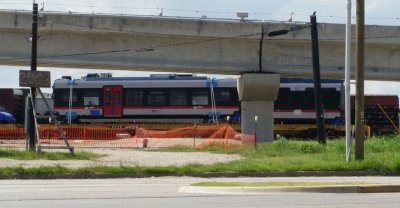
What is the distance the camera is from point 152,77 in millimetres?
51281

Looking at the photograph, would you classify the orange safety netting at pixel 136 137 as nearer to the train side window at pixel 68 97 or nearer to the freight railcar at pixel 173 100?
the freight railcar at pixel 173 100

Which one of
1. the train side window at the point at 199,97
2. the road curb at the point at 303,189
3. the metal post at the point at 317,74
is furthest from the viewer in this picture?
the train side window at the point at 199,97

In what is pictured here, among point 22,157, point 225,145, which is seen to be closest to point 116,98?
point 225,145

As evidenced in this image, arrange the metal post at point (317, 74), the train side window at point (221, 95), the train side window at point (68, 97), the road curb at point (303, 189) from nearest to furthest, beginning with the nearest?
the road curb at point (303, 189), the metal post at point (317, 74), the train side window at point (221, 95), the train side window at point (68, 97)

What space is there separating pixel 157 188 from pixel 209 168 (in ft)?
17.8

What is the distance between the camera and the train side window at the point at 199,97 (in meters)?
50.4

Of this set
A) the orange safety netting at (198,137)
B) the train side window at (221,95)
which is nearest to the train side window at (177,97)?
the train side window at (221,95)

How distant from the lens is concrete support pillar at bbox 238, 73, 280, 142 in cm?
4275

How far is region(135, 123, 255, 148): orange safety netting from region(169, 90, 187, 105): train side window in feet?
23.9

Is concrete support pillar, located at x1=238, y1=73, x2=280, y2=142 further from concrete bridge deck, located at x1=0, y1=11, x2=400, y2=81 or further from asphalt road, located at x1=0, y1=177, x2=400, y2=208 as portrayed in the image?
asphalt road, located at x1=0, y1=177, x2=400, y2=208

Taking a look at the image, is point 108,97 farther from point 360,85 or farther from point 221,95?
point 360,85

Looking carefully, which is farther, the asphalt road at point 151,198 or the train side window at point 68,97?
the train side window at point 68,97

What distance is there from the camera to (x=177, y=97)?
50500mm

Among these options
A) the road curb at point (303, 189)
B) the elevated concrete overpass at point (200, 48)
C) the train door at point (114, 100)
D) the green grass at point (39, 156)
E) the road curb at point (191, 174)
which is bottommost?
the road curb at point (191, 174)
